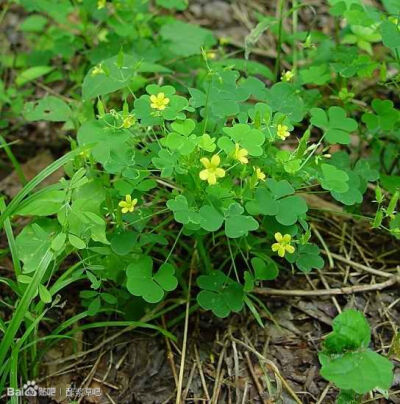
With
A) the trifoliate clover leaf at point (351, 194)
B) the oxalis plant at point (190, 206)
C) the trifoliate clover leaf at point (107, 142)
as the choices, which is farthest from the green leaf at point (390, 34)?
the trifoliate clover leaf at point (107, 142)

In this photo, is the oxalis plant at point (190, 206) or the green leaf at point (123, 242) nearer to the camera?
the oxalis plant at point (190, 206)

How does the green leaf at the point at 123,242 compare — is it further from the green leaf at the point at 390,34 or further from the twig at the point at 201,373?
the green leaf at the point at 390,34

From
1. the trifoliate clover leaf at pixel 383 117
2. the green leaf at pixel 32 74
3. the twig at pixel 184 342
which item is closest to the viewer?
the twig at pixel 184 342

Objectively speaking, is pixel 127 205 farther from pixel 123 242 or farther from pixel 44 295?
pixel 44 295

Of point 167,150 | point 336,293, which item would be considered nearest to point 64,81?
point 167,150

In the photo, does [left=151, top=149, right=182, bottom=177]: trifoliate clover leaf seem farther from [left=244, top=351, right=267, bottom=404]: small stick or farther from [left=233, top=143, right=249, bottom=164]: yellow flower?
[left=244, top=351, right=267, bottom=404]: small stick

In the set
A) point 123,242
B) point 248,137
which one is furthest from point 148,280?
point 248,137

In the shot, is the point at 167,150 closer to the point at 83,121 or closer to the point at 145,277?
the point at 145,277
